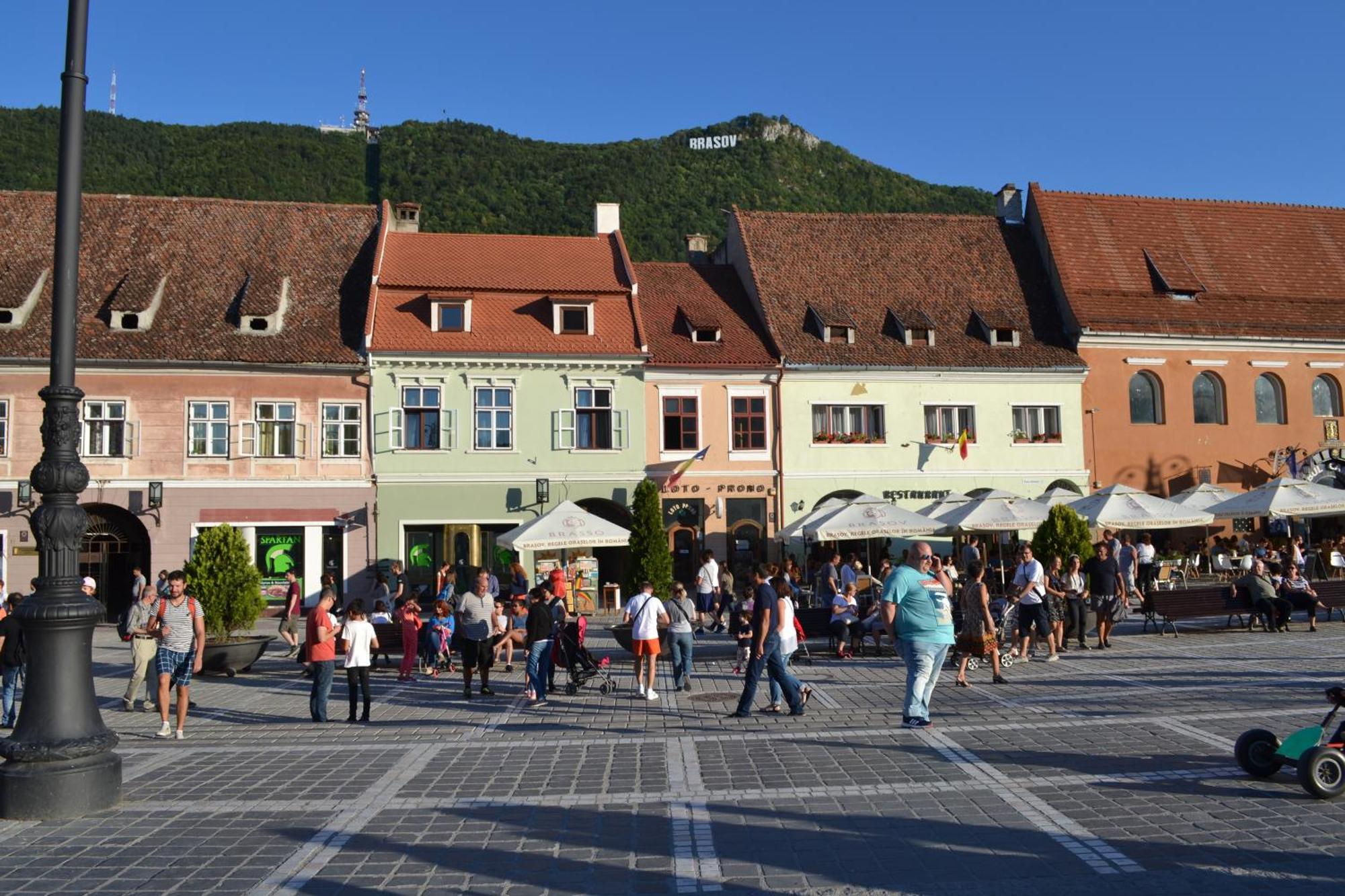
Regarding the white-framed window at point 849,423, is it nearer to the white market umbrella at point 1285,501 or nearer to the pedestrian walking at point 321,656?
the white market umbrella at point 1285,501

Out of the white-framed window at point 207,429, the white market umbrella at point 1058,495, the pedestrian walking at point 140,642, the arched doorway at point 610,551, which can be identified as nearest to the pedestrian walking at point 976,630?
the pedestrian walking at point 140,642

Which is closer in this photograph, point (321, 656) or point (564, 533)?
point (321, 656)

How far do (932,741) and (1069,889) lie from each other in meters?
4.60

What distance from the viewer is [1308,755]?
324 inches

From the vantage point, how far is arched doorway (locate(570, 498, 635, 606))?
31781 millimetres

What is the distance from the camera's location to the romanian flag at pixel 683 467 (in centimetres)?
3119

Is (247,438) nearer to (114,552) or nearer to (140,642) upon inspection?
(114,552)

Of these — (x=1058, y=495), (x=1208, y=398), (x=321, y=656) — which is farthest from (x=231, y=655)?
(x=1208, y=398)

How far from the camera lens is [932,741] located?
10.9 m

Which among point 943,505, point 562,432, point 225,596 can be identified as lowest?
point 225,596

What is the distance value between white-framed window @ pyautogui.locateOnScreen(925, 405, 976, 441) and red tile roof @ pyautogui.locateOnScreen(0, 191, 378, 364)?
54.7 feet

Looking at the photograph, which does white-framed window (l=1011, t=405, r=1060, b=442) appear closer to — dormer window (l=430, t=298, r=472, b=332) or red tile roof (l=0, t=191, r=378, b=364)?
dormer window (l=430, t=298, r=472, b=332)

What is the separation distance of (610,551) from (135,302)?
576 inches

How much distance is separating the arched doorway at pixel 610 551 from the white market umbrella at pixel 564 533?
5573mm
